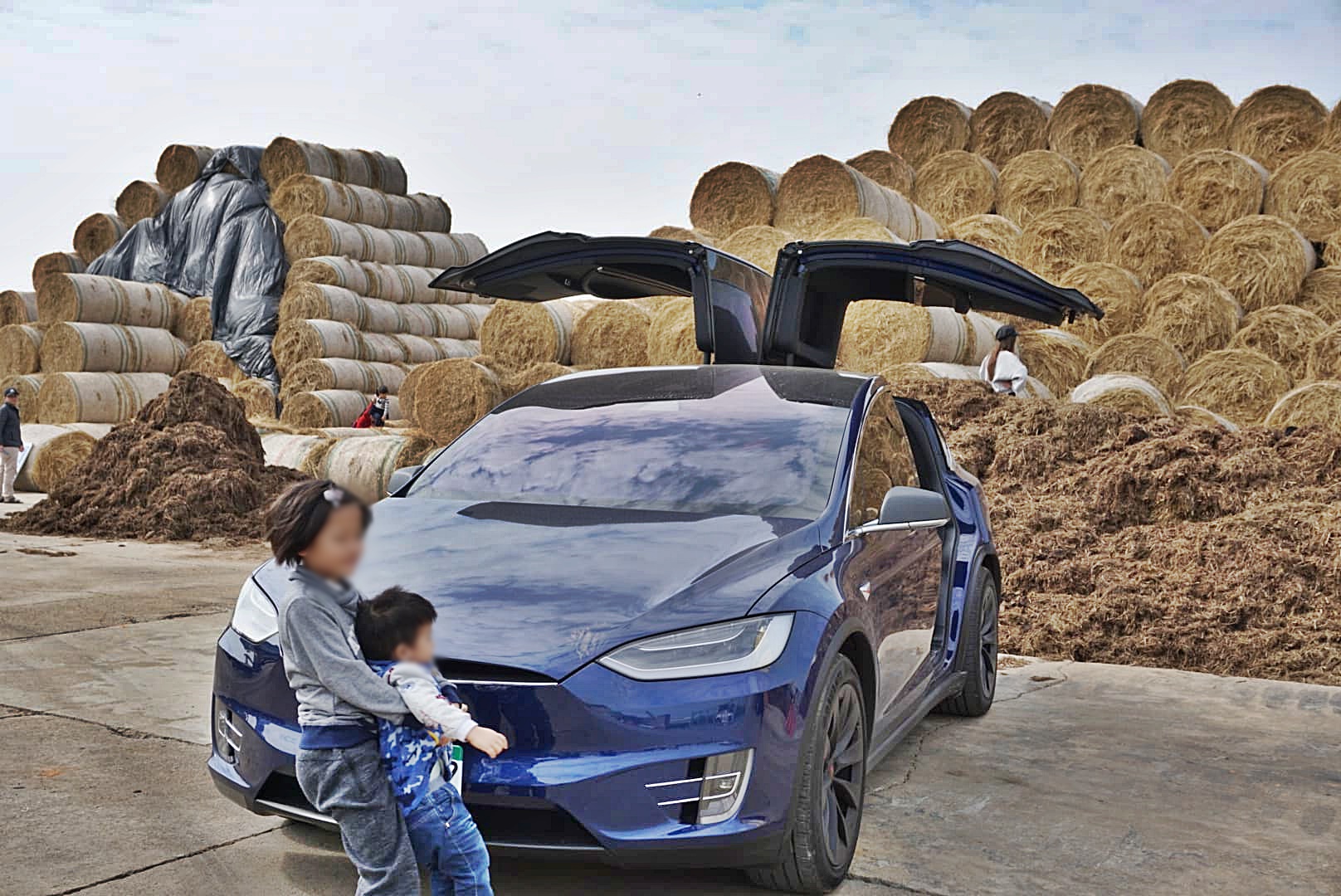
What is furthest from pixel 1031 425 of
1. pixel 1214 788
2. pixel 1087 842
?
pixel 1087 842

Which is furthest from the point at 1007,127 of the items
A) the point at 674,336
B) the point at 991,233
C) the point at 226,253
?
the point at 226,253

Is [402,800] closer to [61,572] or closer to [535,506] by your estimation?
[535,506]

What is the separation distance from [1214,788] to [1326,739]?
42.7 inches

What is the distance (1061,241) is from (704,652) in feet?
43.1

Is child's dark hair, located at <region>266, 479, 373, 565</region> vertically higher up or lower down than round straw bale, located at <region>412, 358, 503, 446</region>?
higher up

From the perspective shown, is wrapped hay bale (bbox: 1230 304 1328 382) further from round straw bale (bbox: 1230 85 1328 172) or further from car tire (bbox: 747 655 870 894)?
car tire (bbox: 747 655 870 894)

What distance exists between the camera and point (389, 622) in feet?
9.21

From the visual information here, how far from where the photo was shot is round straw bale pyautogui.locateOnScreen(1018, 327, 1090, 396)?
13648 millimetres

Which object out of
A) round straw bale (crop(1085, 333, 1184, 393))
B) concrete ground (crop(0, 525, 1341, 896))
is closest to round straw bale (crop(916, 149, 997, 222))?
round straw bale (crop(1085, 333, 1184, 393))

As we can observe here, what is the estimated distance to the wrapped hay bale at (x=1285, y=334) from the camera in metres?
13.1

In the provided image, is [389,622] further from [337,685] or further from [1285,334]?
[1285,334]

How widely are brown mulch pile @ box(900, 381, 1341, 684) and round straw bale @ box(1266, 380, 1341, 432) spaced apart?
1.62 metres

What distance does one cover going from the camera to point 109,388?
68.6 ft

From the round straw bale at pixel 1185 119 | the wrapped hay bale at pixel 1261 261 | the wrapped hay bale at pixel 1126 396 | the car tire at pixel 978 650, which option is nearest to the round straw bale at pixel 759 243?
the wrapped hay bale at pixel 1126 396
